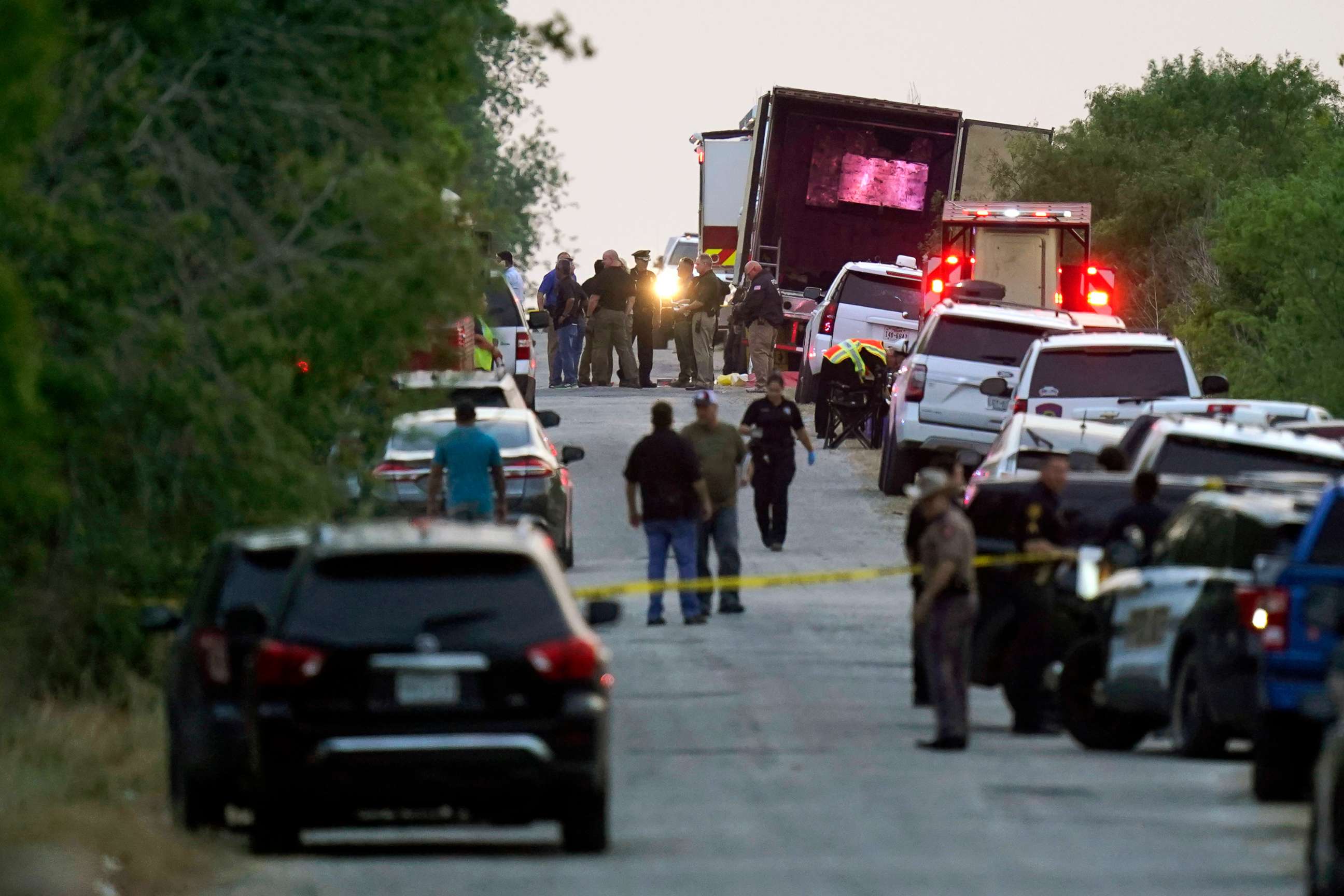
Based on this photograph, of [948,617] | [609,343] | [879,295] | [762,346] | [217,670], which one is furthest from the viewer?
[609,343]

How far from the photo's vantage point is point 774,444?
2547 centimetres

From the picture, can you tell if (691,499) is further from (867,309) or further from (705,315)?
(705,315)

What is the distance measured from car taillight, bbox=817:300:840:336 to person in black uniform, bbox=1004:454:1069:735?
19015 millimetres

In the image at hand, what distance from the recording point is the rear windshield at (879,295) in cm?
3619

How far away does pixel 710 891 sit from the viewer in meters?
10.5

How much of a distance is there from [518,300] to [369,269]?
19.0 meters

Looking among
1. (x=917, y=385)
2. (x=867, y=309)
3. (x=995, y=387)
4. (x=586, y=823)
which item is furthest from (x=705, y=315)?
(x=586, y=823)

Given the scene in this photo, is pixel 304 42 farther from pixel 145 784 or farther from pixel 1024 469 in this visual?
pixel 1024 469

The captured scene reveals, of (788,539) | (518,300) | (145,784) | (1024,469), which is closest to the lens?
(145,784)

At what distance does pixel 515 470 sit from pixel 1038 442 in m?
4.39

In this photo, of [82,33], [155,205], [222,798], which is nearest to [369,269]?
[155,205]

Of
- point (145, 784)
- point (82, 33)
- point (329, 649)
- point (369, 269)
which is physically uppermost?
point (82, 33)

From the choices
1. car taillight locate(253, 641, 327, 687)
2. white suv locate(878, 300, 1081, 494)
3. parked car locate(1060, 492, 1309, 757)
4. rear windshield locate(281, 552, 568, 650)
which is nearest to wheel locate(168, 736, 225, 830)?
car taillight locate(253, 641, 327, 687)

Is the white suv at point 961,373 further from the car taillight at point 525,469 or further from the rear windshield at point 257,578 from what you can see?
the rear windshield at point 257,578
